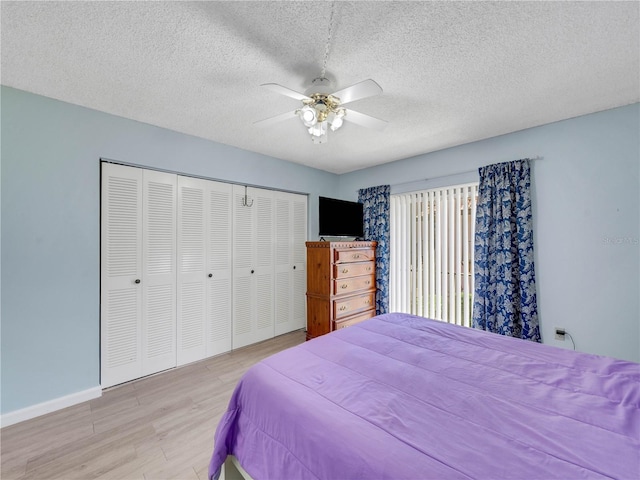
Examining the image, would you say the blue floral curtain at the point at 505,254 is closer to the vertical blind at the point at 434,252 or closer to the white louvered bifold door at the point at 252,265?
the vertical blind at the point at 434,252

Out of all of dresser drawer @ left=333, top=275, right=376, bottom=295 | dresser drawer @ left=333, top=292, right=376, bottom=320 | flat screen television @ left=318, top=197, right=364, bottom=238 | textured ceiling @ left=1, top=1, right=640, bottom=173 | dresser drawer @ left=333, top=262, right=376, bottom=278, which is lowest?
dresser drawer @ left=333, top=292, right=376, bottom=320

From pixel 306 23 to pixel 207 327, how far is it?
3082 millimetres

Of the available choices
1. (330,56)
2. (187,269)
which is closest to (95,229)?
(187,269)

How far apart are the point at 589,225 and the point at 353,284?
252 cm

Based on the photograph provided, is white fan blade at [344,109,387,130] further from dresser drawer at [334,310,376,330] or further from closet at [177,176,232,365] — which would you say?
dresser drawer at [334,310,376,330]

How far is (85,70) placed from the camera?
1823 millimetres

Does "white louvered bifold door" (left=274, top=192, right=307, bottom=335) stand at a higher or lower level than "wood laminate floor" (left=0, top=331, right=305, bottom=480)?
higher

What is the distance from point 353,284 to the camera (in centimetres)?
373

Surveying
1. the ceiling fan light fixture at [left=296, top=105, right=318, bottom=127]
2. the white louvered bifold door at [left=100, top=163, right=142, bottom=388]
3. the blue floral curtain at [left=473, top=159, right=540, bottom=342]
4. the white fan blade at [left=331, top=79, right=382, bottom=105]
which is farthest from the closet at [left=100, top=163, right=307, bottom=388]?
the blue floral curtain at [left=473, top=159, right=540, bottom=342]

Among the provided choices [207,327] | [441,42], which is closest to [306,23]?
[441,42]

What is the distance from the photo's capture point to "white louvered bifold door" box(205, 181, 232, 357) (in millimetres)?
3162

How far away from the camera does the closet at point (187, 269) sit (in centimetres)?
252

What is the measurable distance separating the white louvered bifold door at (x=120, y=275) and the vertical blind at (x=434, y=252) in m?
3.23

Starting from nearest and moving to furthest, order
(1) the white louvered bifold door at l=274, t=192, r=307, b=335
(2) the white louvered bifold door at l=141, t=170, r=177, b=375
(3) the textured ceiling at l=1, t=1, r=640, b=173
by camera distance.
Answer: (3) the textured ceiling at l=1, t=1, r=640, b=173, (2) the white louvered bifold door at l=141, t=170, r=177, b=375, (1) the white louvered bifold door at l=274, t=192, r=307, b=335
